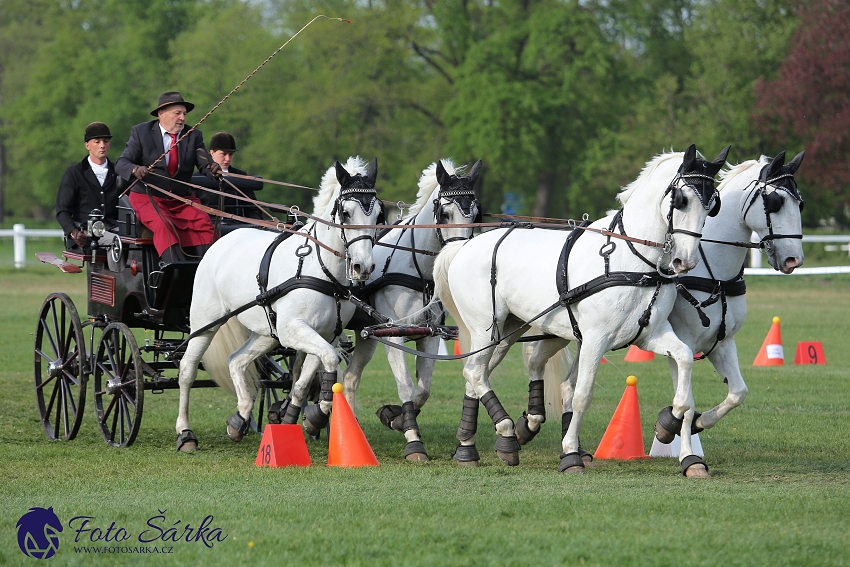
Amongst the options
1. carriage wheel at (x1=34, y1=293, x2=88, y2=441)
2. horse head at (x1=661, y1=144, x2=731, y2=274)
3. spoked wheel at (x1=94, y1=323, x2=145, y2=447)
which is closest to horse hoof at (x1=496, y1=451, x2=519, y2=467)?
horse head at (x1=661, y1=144, x2=731, y2=274)

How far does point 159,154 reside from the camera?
9703 millimetres

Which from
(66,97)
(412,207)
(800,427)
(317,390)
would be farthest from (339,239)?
(66,97)

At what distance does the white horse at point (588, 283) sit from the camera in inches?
288

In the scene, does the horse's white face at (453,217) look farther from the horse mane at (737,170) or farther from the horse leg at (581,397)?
the horse mane at (737,170)

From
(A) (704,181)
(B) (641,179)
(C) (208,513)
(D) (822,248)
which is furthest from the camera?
(D) (822,248)

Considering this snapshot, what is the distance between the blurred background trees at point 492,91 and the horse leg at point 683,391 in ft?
86.3

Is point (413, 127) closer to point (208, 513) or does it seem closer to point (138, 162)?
point (138, 162)

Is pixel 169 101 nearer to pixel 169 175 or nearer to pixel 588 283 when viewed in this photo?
pixel 169 175

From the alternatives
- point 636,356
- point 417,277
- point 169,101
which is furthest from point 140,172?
point 636,356

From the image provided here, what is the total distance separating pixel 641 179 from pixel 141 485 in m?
3.75

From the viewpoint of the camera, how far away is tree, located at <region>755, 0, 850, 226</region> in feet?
103

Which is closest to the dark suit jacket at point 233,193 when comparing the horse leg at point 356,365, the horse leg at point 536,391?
the horse leg at point 356,365

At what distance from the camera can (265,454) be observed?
8102 millimetres

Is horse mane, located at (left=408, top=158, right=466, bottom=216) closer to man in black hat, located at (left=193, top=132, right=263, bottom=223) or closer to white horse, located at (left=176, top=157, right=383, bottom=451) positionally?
white horse, located at (left=176, top=157, right=383, bottom=451)
